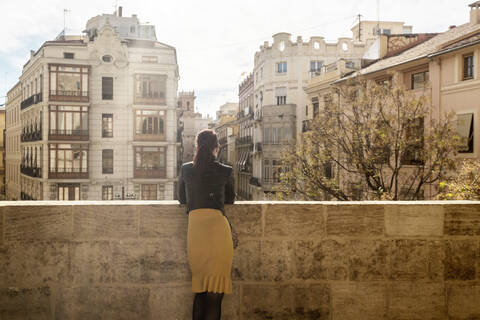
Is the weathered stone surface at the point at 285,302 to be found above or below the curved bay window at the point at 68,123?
below

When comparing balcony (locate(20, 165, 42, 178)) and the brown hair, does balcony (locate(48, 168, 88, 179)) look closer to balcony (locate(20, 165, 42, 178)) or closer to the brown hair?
balcony (locate(20, 165, 42, 178))

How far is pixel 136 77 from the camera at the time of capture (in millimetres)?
28172

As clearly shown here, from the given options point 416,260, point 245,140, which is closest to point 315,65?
point 245,140

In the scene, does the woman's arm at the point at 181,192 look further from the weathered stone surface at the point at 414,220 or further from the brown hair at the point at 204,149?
the weathered stone surface at the point at 414,220

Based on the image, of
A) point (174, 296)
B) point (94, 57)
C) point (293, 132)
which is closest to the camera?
point (174, 296)

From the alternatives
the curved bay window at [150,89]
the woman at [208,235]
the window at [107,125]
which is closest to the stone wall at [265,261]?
the woman at [208,235]

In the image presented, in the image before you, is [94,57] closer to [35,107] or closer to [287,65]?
[35,107]

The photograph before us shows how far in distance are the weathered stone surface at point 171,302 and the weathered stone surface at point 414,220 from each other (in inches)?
59.1

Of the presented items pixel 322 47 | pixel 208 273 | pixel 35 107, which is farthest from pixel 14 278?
pixel 322 47

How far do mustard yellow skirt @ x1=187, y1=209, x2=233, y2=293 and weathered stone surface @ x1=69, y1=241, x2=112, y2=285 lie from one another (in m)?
0.65

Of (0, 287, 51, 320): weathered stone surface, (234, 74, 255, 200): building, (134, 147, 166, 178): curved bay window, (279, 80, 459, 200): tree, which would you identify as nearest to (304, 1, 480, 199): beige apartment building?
(279, 80, 459, 200): tree

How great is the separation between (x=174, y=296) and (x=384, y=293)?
151 cm

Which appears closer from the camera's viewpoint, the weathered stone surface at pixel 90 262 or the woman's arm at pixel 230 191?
the woman's arm at pixel 230 191

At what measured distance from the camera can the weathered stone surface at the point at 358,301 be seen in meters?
2.88
